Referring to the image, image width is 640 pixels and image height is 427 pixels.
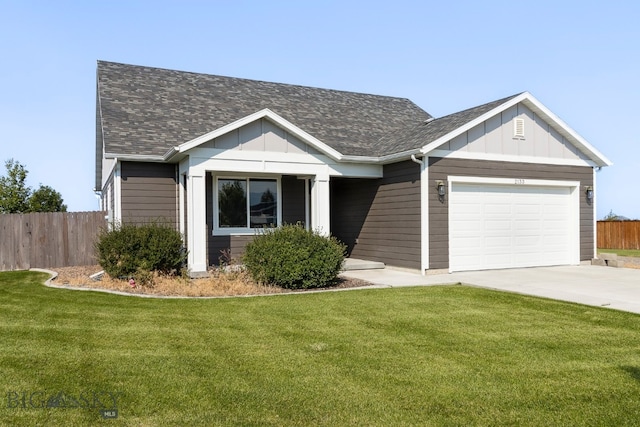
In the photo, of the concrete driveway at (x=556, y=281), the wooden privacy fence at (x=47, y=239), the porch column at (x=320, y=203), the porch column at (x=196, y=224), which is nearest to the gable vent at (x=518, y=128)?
the concrete driveway at (x=556, y=281)

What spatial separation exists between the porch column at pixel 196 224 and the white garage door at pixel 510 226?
6394 millimetres

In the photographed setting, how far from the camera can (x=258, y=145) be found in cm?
1252

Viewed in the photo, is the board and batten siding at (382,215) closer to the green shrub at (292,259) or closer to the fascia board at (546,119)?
the fascia board at (546,119)

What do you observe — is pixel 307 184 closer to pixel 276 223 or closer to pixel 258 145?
pixel 276 223

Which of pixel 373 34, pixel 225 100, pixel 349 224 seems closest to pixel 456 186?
pixel 349 224

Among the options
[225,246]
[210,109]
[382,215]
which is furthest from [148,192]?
[382,215]

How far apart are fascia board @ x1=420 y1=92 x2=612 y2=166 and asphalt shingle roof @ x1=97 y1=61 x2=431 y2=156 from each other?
99.9 inches

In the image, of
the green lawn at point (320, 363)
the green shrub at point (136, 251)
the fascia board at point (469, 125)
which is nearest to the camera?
the green lawn at point (320, 363)

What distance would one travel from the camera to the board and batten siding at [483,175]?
1291 cm

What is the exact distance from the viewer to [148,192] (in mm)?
13078

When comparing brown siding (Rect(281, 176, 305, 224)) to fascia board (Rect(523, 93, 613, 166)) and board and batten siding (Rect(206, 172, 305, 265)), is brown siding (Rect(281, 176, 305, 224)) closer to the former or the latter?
board and batten siding (Rect(206, 172, 305, 265))

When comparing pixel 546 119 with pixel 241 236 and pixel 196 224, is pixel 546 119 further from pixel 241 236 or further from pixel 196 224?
pixel 196 224

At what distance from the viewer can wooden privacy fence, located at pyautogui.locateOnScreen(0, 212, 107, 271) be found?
14.7 metres

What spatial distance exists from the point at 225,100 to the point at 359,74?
24.1 ft
